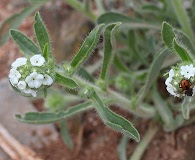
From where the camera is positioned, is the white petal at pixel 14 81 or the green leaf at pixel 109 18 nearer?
the white petal at pixel 14 81

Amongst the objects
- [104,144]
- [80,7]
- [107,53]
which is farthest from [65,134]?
[80,7]

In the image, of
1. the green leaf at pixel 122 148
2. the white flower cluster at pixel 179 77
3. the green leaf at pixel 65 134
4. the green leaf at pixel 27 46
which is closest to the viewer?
the white flower cluster at pixel 179 77

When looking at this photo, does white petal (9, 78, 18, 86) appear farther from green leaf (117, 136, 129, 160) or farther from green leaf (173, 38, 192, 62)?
green leaf (117, 136, 129, 160)

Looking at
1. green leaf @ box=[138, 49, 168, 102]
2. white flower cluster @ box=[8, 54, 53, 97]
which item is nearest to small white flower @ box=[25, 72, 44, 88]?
white flower cluster @ box=[8, 54, 53, 97]

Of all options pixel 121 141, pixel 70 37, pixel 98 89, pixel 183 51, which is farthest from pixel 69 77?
pixel 70 37

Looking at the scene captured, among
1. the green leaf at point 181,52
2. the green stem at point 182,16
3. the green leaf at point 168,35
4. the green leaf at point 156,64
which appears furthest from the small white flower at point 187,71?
the green stem at point 182,16

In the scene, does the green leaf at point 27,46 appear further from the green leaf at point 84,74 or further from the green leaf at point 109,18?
the green leaf at point 109,18

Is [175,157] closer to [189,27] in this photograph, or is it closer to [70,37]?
[189,27]
